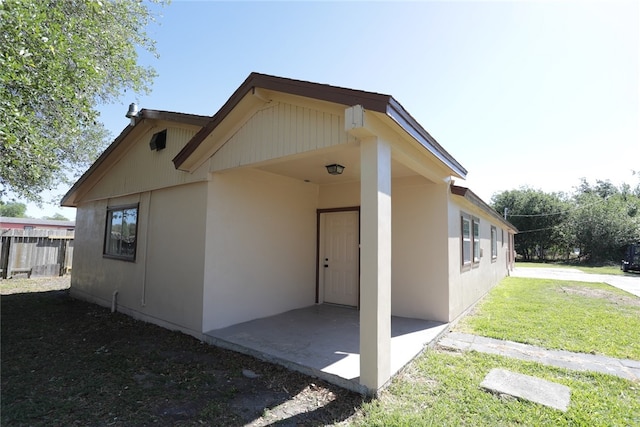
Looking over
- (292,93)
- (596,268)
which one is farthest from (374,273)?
(596,268)

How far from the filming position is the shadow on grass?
296 centimetres

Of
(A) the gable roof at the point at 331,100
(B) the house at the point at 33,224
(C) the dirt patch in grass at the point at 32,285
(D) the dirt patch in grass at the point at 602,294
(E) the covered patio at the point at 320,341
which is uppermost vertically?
(A) the gable roof at the point at 331,100

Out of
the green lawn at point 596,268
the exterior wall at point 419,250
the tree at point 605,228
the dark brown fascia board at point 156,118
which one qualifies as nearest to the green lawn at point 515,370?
the exterior wall at point 419,250

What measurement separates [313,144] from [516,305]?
760 centimetres

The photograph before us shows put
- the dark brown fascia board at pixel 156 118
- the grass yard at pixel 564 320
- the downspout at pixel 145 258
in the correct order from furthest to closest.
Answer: the downspout at pixel 145 258
the dark brown fascia board at pixel 156 118
the grass yard at pixel 564 320

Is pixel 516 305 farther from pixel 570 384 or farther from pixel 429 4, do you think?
pixel 429 4

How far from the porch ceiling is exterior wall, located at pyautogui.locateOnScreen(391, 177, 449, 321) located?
48 cm

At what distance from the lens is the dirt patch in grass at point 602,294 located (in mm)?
8766

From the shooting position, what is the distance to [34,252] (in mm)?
12367

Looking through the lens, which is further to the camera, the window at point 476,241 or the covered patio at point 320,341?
the window at point 476,241

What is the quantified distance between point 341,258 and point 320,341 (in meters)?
2.78

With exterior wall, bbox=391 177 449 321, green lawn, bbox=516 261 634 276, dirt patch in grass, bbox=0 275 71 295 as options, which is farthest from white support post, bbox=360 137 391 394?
green lawn, bbox=516 261 634 276

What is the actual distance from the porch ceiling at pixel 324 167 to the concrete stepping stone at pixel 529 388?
3.14m

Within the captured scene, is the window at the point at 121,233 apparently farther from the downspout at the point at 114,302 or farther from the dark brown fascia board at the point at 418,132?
the dark brown fascia board at the point at 418,132
